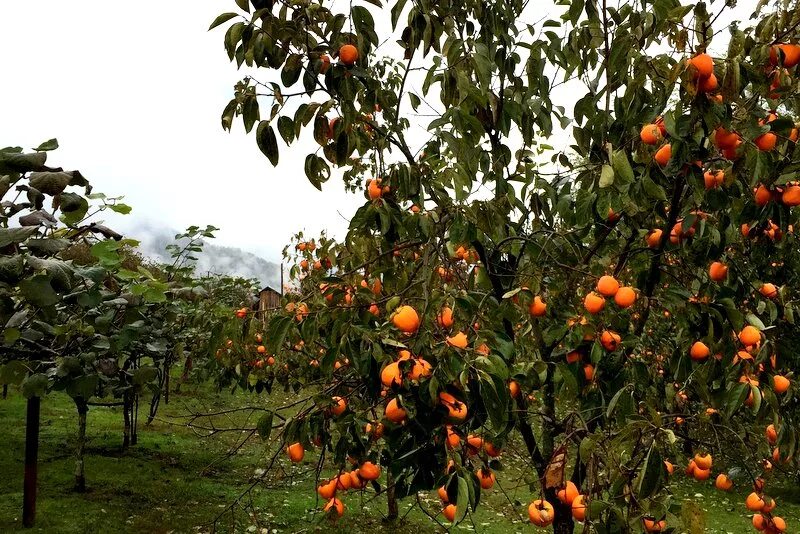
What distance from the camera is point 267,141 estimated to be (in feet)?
6.53

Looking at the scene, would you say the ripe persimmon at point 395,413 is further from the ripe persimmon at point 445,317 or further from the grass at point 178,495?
the grass at point 178,495

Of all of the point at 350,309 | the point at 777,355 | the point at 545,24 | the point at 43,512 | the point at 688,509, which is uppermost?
the point at 545,24

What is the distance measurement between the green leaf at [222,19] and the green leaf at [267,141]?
33 cm

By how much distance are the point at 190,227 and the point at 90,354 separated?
307cm

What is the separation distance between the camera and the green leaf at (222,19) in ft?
6.17

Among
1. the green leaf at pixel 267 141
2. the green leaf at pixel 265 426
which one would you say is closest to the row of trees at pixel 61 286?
the green leaf at pixel 265 426

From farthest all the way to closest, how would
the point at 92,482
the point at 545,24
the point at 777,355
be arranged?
the point at 92,482 → the point at 545,24 → the point at 777,355

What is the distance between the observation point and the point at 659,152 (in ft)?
7.02

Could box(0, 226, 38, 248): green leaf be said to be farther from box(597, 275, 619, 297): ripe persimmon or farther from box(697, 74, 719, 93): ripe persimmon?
box(697, 74, 719, 93): ripe persimmon

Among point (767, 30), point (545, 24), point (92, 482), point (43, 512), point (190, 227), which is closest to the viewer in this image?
point (767, 30)

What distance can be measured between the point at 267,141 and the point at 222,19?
1.33ft

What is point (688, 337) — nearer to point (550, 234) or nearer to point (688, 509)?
point (550, 234)

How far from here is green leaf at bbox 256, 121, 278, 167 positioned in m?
1.97

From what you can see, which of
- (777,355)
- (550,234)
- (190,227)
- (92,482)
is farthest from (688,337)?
(92,482)
